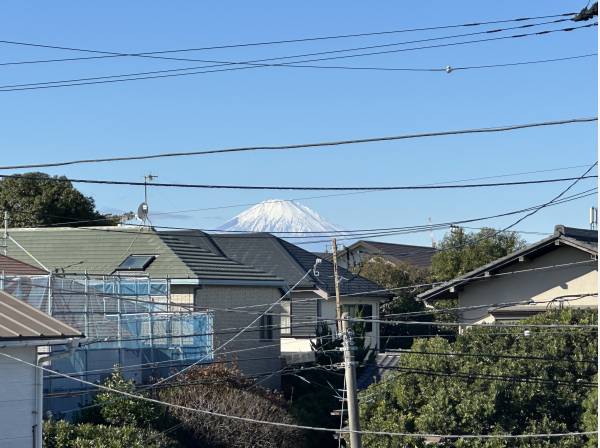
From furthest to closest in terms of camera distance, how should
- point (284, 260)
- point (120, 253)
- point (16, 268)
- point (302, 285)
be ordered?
point (284, 260) < point (302, 285) < point (120, 253) < point (16, 268)

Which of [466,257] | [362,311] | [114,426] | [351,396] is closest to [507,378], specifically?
[351,396]

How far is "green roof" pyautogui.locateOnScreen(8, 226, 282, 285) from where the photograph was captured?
3400 centimetres

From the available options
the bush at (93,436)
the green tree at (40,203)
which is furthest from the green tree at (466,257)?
the bush at (93,436)

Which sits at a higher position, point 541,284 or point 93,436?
point 541,284

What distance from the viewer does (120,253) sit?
119 ft

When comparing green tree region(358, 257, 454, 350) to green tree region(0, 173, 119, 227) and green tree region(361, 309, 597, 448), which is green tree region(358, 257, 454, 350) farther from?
green tree region(361, 309, 597, 448)

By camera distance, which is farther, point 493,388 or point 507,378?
point 507,378

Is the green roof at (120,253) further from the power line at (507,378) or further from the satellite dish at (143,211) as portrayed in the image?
the power line at (507,378)

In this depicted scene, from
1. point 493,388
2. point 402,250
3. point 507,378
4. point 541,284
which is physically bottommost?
point 493,388

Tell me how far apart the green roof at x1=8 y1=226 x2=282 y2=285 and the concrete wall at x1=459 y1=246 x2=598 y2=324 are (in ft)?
31.0

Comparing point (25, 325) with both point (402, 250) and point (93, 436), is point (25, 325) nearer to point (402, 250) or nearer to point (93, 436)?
Result: point (93, 436)

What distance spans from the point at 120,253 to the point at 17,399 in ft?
68.6

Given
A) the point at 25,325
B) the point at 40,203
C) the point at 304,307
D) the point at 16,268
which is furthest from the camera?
the point at 40,203

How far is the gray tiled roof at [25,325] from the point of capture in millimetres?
14930
